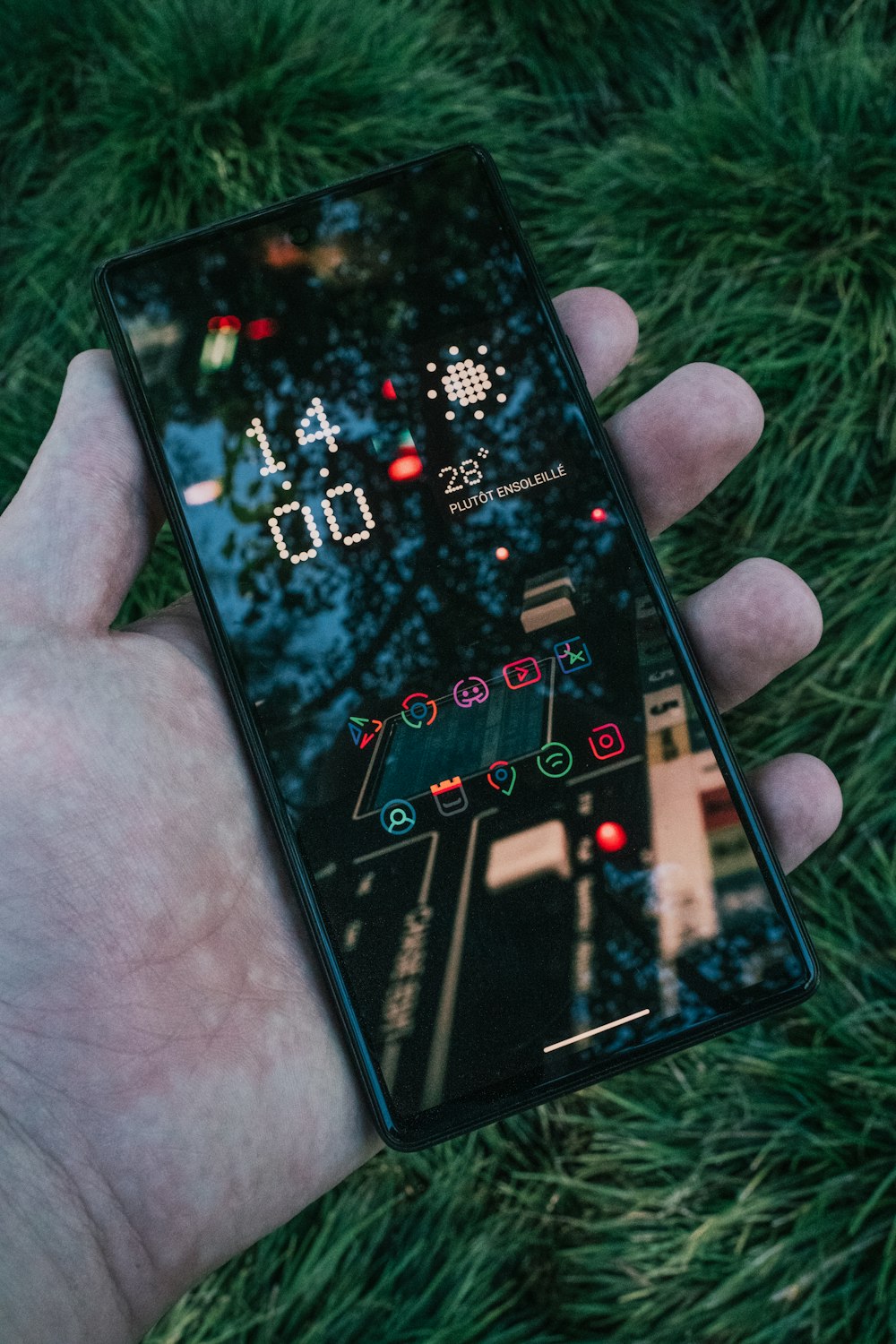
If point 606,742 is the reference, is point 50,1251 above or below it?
below

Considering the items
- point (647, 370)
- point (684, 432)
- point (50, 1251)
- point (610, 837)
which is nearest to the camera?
point (50, 1251)

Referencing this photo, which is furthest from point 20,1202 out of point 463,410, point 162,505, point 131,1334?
point 463,410

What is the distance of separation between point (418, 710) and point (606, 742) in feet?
0.55

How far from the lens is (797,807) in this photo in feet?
3.21

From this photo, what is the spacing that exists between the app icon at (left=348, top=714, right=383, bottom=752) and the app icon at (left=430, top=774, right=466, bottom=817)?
68 millimetres

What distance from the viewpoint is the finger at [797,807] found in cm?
98

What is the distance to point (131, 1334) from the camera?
82 centimetres

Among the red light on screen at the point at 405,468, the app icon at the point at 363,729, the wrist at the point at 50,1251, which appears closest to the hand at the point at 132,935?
the wrist at the point at 50,1251

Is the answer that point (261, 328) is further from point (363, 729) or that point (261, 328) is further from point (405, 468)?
point (363, 729)

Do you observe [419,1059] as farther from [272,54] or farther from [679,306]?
[272,54]

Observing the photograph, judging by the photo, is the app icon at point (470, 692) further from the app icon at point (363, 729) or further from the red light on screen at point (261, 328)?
the red light on screen at point (261, 328)

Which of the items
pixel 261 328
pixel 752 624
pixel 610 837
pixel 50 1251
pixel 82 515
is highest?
pixel 261 328

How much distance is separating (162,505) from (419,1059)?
0.54 m

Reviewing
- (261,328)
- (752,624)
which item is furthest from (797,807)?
(261,328)
